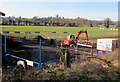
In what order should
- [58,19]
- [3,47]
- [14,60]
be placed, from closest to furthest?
1. [14,60]
2. [3,47]
3. [58,19]

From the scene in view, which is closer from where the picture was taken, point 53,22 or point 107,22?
point 107,22

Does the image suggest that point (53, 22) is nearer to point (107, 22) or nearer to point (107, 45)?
point (107, 22)

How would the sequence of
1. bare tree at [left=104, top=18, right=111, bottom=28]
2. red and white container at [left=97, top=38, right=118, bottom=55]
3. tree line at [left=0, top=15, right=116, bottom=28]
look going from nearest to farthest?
red and white container at [left=97, top=38, right=118, bottom=55]
tree line at [left=0, top=15, right=116, bottom=28]
bare tree at [left=104, top=18, right=111, bottom=28]

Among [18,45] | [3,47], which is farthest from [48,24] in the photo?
[3,47]

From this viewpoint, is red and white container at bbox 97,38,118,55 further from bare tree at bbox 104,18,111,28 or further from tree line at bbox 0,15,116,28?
bare tree at bbox 104,18,111,28

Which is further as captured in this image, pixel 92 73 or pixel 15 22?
pixel 15 22

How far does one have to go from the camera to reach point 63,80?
5.17 meters

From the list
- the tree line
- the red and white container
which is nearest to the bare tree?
the tree line

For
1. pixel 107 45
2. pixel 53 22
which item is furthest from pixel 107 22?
pixel 107 45

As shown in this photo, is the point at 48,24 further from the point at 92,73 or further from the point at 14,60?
the point at 92,73

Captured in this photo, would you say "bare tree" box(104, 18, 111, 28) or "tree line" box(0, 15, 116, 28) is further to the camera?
"bare tree" box(104, 18, 111, 28)

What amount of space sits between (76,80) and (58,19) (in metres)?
85.8

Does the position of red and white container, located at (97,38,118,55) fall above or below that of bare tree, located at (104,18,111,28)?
below

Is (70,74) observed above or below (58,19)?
below
